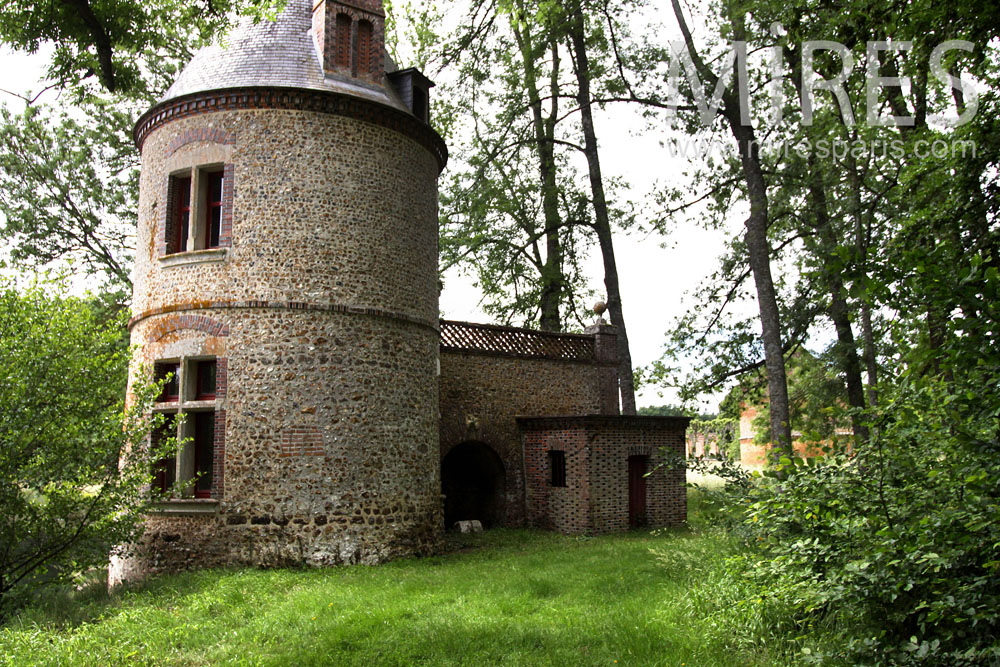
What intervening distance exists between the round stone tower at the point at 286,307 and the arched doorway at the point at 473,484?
4340 mm

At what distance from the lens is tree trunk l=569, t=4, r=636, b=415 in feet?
67.4

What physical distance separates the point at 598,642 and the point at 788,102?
1415cm

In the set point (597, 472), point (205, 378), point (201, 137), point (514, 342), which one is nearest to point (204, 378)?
point (205, 378)

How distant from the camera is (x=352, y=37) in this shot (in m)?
14.0

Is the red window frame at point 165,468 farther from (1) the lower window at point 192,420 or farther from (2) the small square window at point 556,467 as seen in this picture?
(2) the small square window at point 556,467

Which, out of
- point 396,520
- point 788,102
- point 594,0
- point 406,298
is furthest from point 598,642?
point 594,0

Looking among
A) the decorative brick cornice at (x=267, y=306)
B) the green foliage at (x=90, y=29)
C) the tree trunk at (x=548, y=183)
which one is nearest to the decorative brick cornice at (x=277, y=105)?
the green foliage at (x=90, y=29)

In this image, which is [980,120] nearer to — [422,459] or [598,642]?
[598,642]

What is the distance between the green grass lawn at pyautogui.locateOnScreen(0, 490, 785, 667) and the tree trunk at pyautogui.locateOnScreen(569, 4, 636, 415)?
9.07 meters

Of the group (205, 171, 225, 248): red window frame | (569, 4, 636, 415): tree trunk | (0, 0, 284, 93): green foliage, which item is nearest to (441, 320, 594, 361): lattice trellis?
(569, 4, 636, 415): tree trunk

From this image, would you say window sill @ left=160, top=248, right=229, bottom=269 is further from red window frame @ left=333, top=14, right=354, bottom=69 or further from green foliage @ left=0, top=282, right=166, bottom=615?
red window frame @ left=333, top=14, right=354, bottom=69

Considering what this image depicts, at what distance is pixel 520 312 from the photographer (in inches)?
973

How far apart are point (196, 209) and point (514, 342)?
8.37m

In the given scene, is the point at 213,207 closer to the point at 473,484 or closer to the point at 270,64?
the point at 270,64
